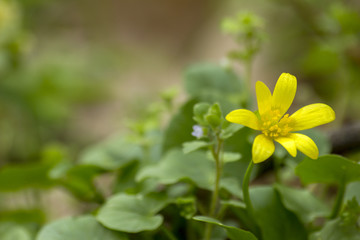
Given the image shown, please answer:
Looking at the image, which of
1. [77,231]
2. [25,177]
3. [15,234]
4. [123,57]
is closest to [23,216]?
[25,177]

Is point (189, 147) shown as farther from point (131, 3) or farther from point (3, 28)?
point (131, 3)

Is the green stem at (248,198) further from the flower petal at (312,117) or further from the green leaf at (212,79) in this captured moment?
the green leaf at (212,79)

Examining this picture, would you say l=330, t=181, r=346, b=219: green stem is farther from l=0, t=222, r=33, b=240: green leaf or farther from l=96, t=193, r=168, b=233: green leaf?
l=0, t=222, r=33, b=240: green leaf

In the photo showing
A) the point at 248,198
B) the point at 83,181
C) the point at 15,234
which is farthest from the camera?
the point at 83,181

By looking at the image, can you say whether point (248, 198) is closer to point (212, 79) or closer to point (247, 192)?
point (247, 192)

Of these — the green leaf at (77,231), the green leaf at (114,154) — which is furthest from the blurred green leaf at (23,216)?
the green leaf at (77,231)

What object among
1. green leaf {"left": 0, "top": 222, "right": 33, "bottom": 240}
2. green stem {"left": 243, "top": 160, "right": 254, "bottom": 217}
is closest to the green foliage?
green stem {"left": 243, "top": 160, "right": 254, "bottom": 217}

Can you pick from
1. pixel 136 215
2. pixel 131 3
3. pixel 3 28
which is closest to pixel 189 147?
pixel 136 215
